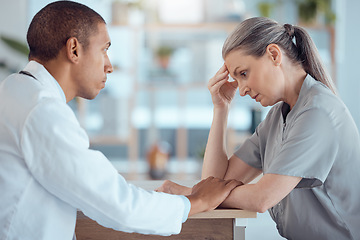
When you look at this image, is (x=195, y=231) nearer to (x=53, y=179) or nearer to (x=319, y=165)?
(x=319, y=165)

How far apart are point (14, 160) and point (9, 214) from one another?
12 cm

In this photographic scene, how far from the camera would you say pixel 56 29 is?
1285 millimetres

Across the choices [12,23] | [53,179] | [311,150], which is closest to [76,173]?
[53,179]

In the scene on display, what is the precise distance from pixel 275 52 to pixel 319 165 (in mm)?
350

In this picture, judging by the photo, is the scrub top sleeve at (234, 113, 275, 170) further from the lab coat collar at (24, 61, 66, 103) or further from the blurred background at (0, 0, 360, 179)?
the blurred background at (0, 0, 360, 179)

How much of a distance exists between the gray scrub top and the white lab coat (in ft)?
1.50

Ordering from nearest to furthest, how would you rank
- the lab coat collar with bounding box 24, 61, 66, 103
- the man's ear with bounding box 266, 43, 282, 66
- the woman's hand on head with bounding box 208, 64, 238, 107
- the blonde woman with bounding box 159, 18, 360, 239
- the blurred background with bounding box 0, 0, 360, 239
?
the lab coat collar with bounding box 24, 61, 66, 103 < the blonde woman with bounding box 159, 18, 360, 239 < the man's ear with bounding box 266, 43, 282, 66 < the woman's hand on head with bounding box 208, 64, 238, 107 < the blurred background with bounding box 0, 0, 360, 239

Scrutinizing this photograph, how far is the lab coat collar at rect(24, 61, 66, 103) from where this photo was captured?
4.01ft

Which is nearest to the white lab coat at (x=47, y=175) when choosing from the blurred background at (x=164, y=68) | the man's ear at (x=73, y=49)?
the man's ear at (x=73, y=49)

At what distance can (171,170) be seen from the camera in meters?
5.39

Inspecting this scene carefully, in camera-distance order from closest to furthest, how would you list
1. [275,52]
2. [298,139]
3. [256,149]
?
[298,139] < [275,52] < [256,149]

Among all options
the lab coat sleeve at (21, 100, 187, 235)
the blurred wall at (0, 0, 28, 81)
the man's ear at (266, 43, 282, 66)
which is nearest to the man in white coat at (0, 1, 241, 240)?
the lab coat sleeve at (21, 100, 187, 235)

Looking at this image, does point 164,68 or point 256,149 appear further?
point 164,68

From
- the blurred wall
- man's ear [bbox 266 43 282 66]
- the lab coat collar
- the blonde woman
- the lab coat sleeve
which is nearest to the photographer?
the lab coat sleeve
